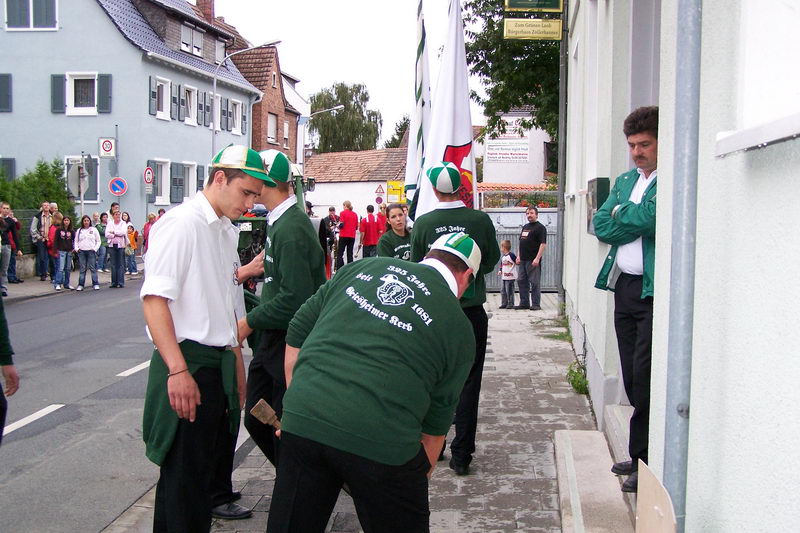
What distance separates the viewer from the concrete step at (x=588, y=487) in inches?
167

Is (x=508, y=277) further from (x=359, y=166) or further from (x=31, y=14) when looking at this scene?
(x=359, y=166)

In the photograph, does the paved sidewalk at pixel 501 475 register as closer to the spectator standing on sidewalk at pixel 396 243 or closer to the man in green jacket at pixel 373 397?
the spectator standing on sidewalk at pixel 396 243

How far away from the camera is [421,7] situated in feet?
22.5

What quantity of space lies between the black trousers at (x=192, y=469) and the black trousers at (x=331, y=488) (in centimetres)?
85

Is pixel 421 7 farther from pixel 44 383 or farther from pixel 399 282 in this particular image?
pixel 44 383

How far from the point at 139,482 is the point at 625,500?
3.13 m

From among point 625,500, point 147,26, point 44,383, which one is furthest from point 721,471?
point 147,26

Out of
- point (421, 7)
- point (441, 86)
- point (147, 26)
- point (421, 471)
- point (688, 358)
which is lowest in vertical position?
point (421, 471)

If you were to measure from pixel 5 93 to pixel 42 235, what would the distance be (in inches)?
578

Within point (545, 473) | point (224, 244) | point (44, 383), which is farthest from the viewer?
point (44, 383)

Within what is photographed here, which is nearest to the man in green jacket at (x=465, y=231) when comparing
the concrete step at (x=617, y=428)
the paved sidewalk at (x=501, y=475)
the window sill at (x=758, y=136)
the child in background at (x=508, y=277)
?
the paved sidewalk at (x=501, y=475)

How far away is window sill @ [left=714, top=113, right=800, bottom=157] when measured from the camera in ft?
5.74

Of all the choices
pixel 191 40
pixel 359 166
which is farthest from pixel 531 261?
pixel 359 166

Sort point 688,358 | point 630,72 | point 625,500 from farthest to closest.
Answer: point 630,72
point 625,500
point 688,358
